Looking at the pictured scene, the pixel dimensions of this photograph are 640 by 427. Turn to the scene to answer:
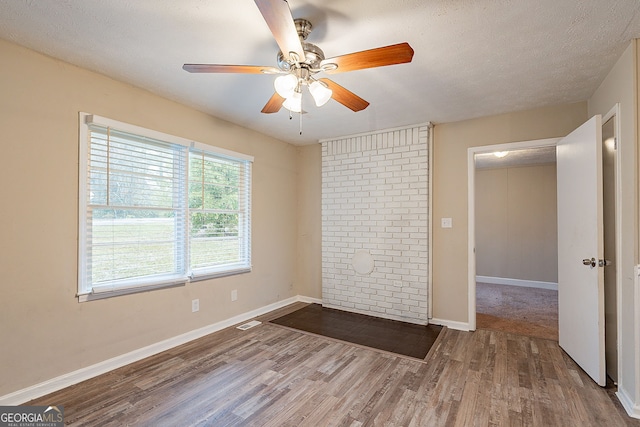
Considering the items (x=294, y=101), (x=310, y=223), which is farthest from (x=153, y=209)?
(x=310, y=223)

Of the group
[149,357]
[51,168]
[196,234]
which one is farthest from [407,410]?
[51,168]

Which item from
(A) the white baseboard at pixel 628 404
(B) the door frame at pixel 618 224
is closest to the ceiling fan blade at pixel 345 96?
(B) the door frame at pixel 618 224

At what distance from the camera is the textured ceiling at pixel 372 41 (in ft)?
5.65

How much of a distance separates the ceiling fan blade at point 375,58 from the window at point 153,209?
6.77 feet

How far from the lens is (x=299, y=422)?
6.28ft

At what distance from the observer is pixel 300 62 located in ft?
5.81

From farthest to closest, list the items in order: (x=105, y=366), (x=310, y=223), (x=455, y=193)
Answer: (x=310, y=223) < (x=455, y=193) < (x=105, y=366)

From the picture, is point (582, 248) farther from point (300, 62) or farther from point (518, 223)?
point (518, 223)

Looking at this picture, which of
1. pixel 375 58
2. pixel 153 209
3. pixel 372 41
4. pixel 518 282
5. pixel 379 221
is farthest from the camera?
pixel 518 282

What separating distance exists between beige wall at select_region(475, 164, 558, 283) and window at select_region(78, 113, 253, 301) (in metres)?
5.18

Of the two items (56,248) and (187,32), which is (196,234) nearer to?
(56,248)

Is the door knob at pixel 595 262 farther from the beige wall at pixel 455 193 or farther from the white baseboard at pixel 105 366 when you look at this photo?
the white baseboard at pixel 105 366

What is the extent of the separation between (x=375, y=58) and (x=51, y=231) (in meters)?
2.62

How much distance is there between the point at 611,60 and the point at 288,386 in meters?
3.52
